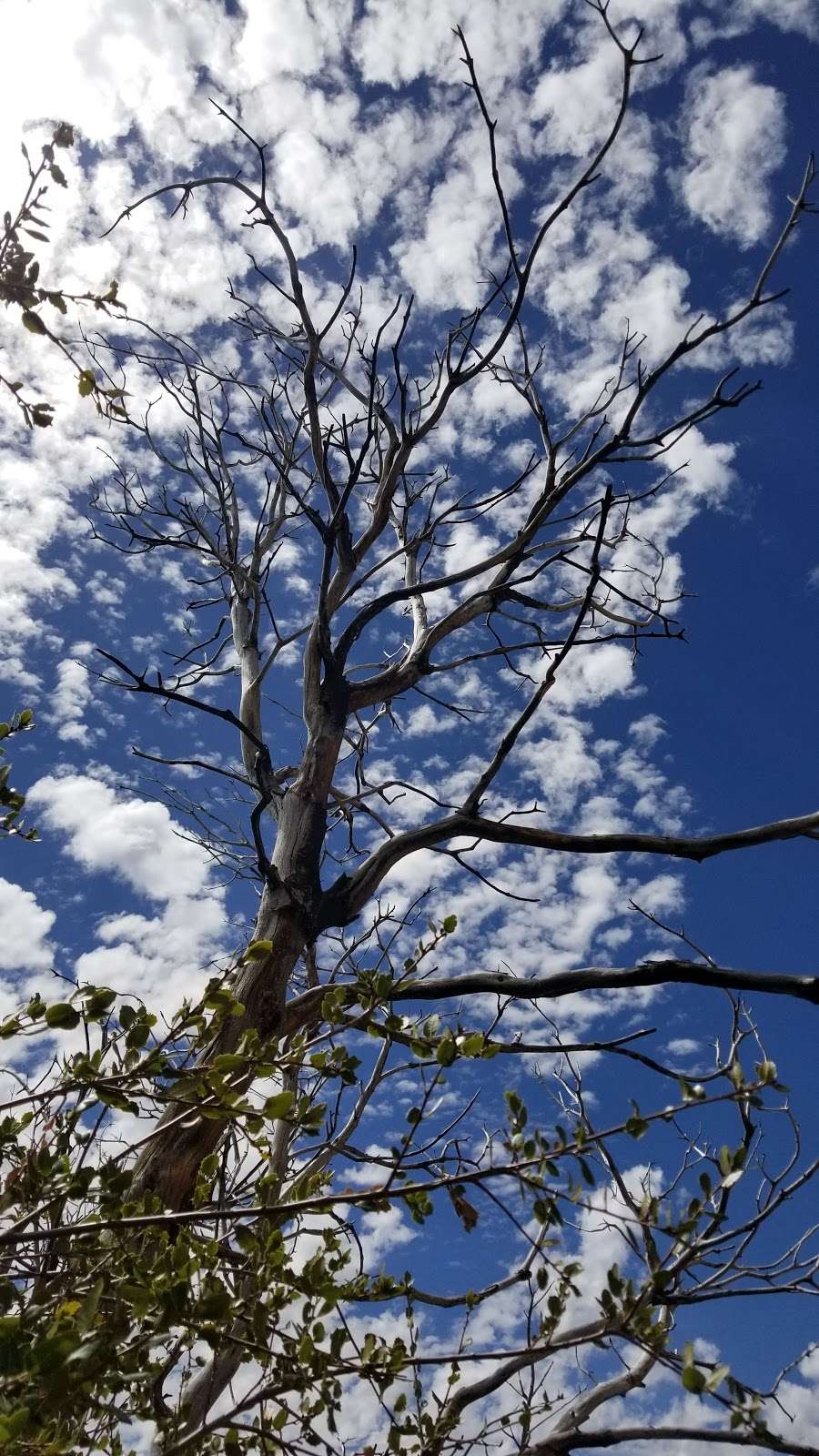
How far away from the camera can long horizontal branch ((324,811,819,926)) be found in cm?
316

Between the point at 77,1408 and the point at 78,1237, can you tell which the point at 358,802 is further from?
the point at 77,1408

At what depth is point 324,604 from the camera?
163 inches

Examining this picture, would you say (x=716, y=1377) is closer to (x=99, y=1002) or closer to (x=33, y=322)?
(x=99, y=1002)

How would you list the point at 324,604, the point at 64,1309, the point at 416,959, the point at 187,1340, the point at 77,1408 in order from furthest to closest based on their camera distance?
the point at 324,604, the point at 416,959, the point at 187,1340, the point at 77,1408, the point at 64,1309

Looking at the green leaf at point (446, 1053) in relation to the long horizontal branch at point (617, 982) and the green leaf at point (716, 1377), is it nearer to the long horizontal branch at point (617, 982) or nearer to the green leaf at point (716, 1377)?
the green leaf at point (716, 1377)

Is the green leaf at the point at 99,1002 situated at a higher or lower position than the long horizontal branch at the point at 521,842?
lower

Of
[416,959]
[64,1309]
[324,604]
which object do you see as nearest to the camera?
[64,1309]

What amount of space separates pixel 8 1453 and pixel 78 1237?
548 mm

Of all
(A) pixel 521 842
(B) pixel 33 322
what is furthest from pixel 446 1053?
(A) pixel 521 842

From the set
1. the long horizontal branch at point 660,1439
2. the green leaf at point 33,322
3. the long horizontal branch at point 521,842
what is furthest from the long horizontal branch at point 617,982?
the green leaf at point 33,322

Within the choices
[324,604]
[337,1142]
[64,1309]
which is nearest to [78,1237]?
[64,1309]

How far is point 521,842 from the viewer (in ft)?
11.1

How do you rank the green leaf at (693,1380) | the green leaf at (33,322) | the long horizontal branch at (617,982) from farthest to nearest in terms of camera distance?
the long horizontal branch at (617,982) → the green leaf at (33,322) → the green leaf at (693,1380)

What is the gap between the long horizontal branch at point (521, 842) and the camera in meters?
3.16
